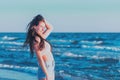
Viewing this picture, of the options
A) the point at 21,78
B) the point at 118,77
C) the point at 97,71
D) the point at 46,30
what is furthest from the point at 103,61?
the point at 46,30

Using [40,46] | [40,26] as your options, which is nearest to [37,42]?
[40,46]

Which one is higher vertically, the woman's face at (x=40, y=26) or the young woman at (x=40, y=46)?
the woman's face at (x=40, y=26)

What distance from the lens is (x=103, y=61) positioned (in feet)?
92.1

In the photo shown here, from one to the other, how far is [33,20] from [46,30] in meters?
0.45

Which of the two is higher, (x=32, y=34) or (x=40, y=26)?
(x=40, y=26)

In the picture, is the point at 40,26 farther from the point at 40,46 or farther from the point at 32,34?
the point at 40,46

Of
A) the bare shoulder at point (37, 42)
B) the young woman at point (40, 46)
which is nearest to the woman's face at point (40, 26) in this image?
the young woman at point (40, 46)

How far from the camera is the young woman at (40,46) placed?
7.63 m

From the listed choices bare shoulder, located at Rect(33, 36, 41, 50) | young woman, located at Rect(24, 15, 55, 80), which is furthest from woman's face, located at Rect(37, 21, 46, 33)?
bare shoulder, located at Rect(33, 36, 41, 50)

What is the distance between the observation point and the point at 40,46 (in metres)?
7.61

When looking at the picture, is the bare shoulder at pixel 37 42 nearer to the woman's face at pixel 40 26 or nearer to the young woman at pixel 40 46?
the young woman at pixel 40 46

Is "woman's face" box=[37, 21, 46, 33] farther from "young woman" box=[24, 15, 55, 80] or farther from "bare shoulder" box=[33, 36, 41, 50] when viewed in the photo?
"bare shoulder" box=[33, 36, 41, 50]

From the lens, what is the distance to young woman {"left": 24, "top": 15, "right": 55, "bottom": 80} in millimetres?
7633

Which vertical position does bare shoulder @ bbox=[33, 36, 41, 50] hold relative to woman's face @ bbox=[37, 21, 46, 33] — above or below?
below
